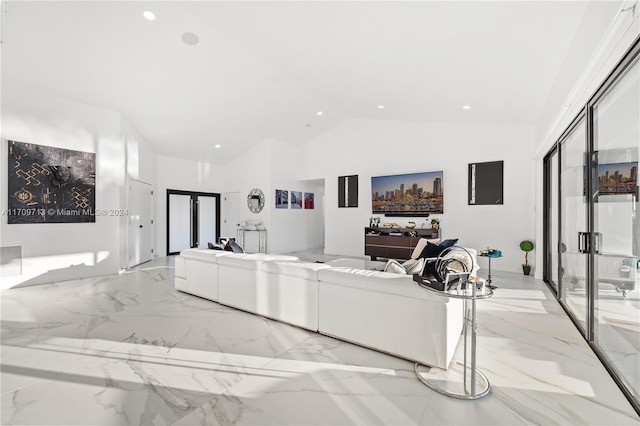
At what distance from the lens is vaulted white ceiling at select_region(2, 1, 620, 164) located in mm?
3270

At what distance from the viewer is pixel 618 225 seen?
238 cm

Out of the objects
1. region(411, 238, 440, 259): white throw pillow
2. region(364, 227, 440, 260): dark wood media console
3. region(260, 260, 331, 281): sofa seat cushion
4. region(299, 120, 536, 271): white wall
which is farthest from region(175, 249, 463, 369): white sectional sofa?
region(299, 120, 536, 271): white wall

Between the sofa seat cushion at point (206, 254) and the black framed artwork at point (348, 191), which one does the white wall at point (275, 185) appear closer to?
the black framed artwork at point (348, 191)

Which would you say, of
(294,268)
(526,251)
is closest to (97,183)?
(294,268)

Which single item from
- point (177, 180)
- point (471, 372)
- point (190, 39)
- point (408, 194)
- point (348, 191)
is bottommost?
point (471, 372)

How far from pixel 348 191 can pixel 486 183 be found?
136 inches

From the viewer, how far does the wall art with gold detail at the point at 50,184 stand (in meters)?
5.12

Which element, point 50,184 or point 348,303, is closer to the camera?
point 348,303

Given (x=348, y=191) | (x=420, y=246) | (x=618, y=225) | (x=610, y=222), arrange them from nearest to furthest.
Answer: (x=618, y=225)
(x=610, y=222)
(x=420, y=246)
(x=348, y=191)

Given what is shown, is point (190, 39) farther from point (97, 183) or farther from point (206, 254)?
point (97, 183)

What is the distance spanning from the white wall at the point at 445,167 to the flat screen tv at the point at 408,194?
176 mm

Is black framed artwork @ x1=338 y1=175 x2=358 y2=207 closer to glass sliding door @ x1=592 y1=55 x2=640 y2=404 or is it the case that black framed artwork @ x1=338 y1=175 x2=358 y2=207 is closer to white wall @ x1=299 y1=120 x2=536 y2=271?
white wall @ x1=299 y1=120 x2=536 y2=271

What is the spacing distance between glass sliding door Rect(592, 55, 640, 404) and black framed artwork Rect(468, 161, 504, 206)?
13.0 feet

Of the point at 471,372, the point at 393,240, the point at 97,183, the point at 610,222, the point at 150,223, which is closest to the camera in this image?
the point at 471,372
